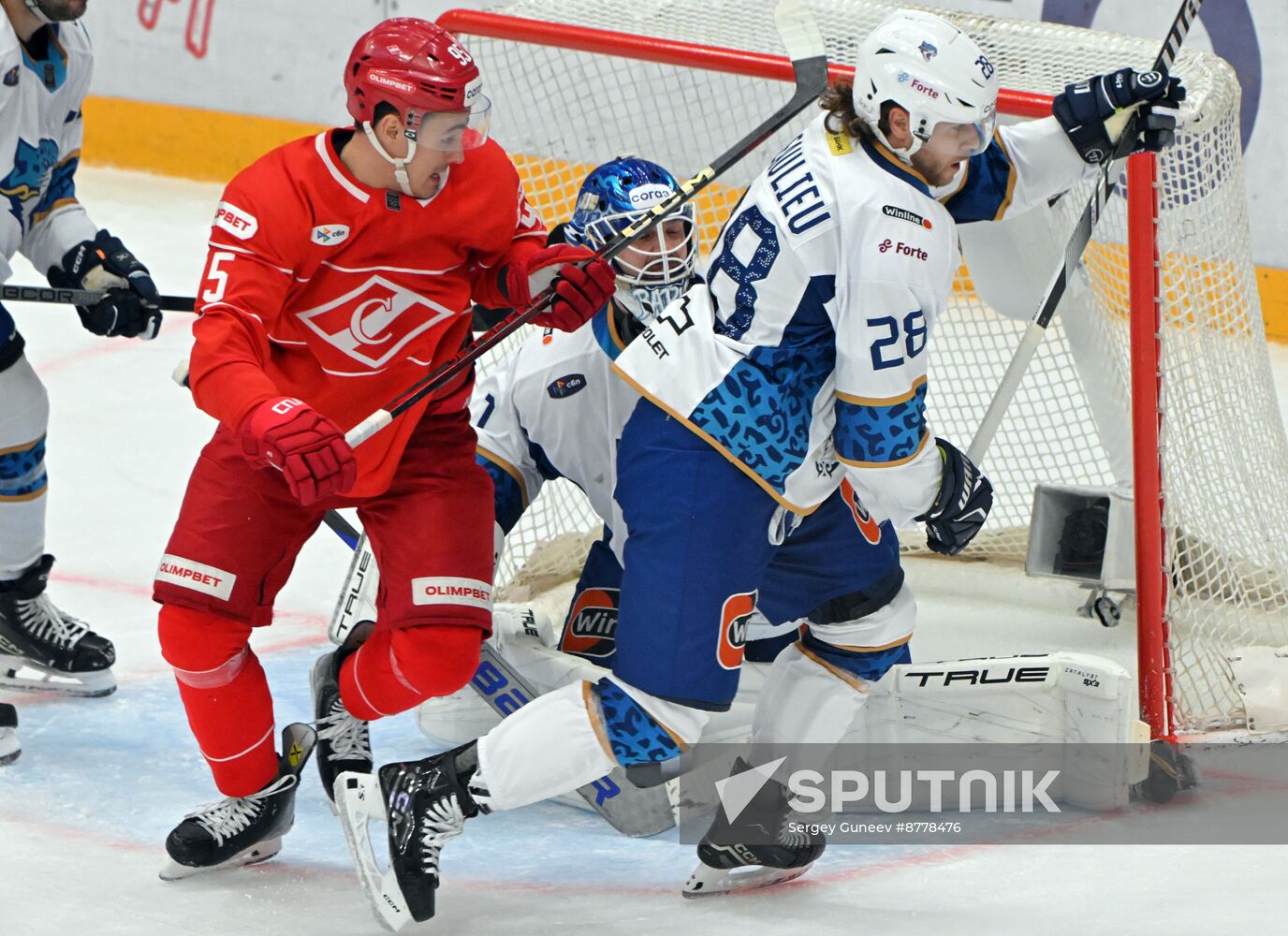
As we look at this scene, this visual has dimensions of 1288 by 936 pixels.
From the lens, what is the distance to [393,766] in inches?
92.8

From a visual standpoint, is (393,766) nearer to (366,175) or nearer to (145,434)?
(366,175)

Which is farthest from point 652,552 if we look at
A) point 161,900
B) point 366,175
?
point 161,900

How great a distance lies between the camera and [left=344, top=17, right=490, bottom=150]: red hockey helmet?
235 centimetres

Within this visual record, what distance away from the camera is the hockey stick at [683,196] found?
2.46 metres

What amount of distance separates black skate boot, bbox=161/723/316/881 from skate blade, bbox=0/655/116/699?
72 centimetres

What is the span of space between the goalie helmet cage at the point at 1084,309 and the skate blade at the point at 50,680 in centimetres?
77

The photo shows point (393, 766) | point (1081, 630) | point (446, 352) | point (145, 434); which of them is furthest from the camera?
point (145, 434)

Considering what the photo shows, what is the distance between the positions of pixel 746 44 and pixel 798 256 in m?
1.42

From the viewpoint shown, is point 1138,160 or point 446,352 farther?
point 1138,160

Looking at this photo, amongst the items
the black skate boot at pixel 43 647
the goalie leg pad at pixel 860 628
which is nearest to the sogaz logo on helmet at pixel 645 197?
the goalie leg pad at pixel 860 628

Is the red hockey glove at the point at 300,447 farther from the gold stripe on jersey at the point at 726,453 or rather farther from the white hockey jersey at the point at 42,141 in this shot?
the white hockey jersey at the point at 42,141

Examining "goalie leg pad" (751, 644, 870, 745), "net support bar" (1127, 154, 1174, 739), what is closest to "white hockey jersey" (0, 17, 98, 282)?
"goalie leg pad" (751, 644, 870, 745)

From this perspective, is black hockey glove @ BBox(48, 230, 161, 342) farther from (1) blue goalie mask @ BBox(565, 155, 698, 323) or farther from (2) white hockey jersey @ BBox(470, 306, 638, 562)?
(1) blue goalie mask @ BBox(565, 155, 698, 323)

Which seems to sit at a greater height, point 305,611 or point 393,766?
point 393,766
